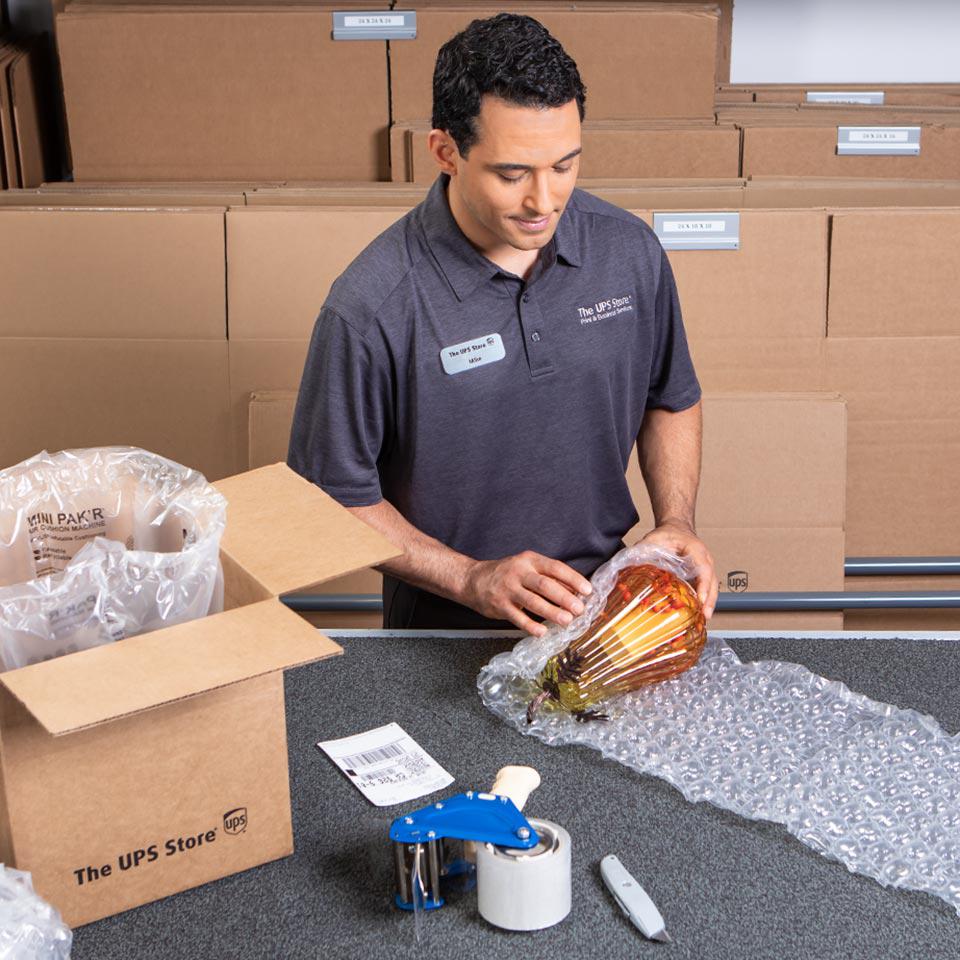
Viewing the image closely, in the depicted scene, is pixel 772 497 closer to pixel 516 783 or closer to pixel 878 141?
pixel 878 141

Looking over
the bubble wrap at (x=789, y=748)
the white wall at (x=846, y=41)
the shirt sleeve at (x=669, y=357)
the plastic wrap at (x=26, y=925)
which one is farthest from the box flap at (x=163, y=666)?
the white wall at (x=846, y=41)

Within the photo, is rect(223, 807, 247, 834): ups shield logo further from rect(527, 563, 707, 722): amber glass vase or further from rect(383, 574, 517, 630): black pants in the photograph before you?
rect(383, 574, 517, 630): black pants

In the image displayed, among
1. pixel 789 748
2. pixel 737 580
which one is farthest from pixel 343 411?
pixel 737 580

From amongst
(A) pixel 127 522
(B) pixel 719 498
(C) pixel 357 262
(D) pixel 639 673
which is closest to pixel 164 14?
(C) pixel 357 262

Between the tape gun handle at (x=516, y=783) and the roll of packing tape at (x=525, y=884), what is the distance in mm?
72

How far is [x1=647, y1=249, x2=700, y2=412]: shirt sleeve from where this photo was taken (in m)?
1.73

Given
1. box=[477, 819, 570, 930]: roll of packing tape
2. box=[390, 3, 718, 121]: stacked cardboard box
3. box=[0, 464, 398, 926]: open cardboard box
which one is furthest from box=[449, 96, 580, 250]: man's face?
box=[390, 3, 718, 121]: stacked cardboard box

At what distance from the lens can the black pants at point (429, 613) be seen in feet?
5.65

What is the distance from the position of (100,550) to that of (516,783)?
1.35ft

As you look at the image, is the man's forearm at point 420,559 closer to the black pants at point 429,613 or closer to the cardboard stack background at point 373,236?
the black pants at point 429,613

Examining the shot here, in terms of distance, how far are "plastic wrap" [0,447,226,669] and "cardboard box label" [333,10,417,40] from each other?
5.27ft

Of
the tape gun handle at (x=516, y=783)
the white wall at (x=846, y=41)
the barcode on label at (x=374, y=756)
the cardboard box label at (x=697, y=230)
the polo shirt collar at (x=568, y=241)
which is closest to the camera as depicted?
the tape gun handle at (x=516, y=783)

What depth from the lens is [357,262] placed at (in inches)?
62.6

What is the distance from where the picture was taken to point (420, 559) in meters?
1.57
